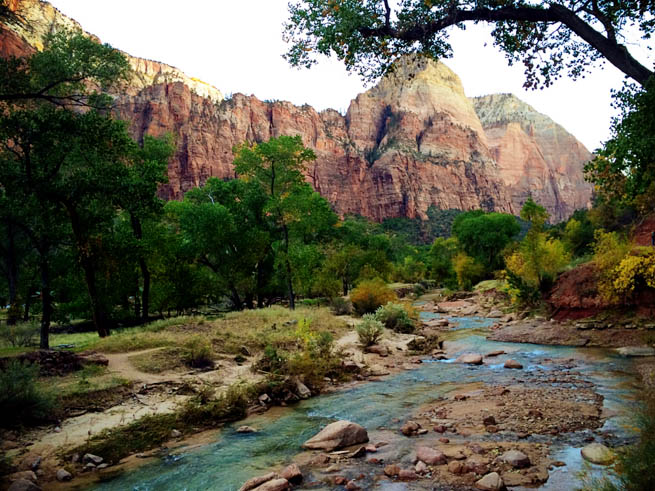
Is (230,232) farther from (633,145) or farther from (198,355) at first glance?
(633,145)

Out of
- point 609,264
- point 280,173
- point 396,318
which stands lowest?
point 396,318

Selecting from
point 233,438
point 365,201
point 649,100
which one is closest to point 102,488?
point 233,438

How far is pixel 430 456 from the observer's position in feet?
19.5

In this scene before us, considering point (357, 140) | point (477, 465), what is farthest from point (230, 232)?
point (357, 140)

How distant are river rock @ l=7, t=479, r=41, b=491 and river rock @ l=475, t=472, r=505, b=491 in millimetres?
5798

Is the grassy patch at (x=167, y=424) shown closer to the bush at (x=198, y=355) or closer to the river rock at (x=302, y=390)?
the river rock at (x=302, y=390)

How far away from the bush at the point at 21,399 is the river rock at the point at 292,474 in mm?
4952

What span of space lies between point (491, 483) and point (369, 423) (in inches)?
146

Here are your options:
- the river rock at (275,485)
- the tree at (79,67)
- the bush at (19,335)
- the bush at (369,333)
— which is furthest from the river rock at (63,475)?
the bush at (369,333)

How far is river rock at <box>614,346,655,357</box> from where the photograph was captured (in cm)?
1309

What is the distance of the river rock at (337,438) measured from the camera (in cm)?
691

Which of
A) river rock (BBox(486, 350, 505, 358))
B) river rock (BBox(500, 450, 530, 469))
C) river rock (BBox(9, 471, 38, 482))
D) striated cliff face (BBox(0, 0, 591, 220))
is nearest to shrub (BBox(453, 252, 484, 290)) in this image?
river rock (BBox(486, 350, 505, 358))

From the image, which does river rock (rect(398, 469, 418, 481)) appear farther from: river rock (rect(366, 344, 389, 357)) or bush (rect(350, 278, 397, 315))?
bush (rect(350, 278, 397, 315))

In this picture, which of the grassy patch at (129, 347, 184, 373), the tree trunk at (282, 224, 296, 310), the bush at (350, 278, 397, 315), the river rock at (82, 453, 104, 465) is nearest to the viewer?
Result: the river rock at (82, 453, 104, 465)
